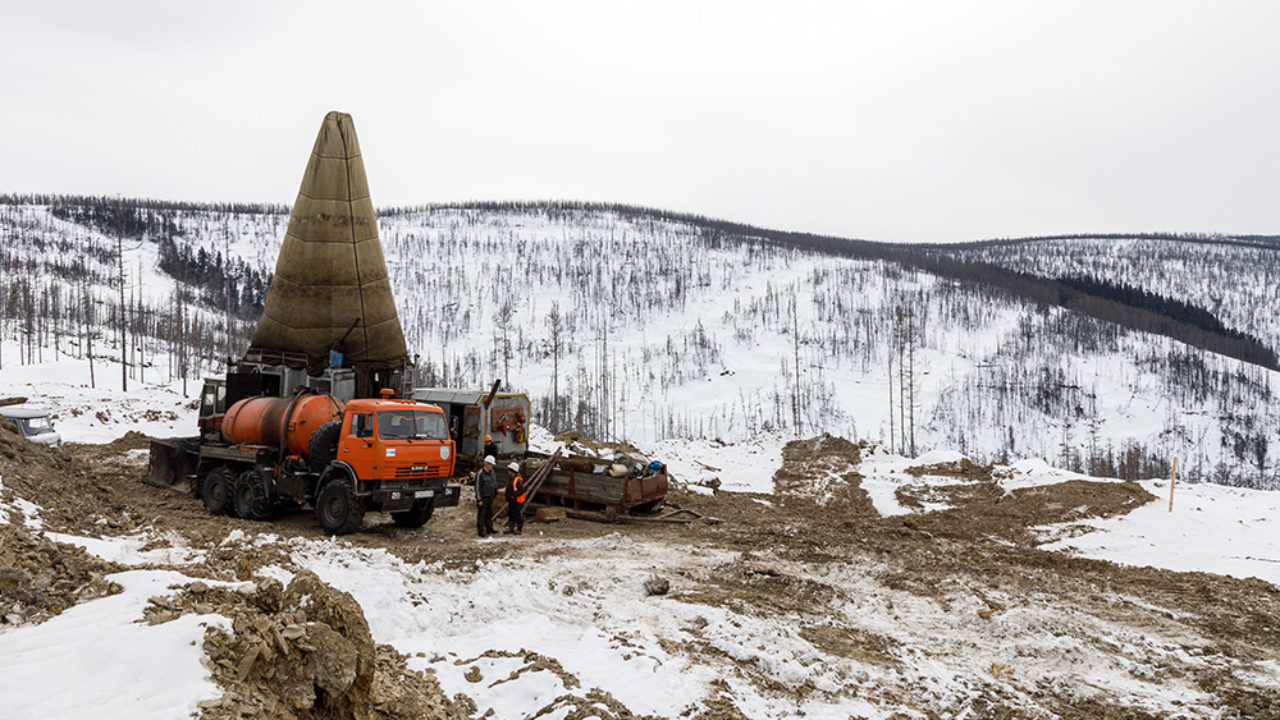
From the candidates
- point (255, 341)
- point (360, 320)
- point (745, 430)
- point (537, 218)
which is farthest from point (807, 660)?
point (537, 218)

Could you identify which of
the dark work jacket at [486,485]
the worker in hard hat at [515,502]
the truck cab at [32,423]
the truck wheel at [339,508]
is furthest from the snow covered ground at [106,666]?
the truck cab at [32,423]

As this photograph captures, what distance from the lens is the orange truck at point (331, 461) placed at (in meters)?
13.5

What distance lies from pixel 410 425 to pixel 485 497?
200 centimetres

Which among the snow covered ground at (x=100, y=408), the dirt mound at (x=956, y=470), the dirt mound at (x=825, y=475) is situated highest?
the snow covered ground at (x=100, y=408)

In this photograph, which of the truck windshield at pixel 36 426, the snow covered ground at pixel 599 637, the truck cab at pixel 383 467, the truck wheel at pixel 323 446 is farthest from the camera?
the truck windshield at pixel 36 426

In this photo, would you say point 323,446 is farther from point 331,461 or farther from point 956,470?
point 956,470

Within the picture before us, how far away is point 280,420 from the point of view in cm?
1508

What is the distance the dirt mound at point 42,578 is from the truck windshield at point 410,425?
6.87m

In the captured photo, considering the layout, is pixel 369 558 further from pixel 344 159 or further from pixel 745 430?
pixel 745 430

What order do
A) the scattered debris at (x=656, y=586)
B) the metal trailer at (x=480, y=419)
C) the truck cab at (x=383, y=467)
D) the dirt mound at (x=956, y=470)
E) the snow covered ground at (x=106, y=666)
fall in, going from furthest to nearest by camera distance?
the dirt mound at (x=956, y=470) → the metal trailer at (x=480, y=419) → the truck cab at (x=383, y=467) → the scattered debris at (x=656, y=586) → the snow covered ground at (x=106, y=666)

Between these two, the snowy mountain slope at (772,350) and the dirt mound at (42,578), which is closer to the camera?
the dirt mound at (42,578)

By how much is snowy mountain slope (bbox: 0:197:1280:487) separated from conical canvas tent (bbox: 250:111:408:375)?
4803 centimetres

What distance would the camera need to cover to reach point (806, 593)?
10.5 m

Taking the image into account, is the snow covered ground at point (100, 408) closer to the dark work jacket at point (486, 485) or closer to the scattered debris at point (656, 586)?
the dark work jacket at point (486, 485)
